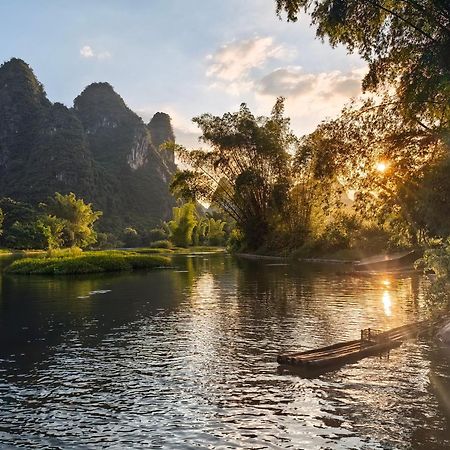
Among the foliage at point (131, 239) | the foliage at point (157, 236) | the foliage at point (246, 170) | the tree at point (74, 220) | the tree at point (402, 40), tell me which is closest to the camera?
the tree at point (402, 40)

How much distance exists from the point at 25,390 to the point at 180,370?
4.54m

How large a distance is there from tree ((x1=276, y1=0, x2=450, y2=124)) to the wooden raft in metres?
9.36

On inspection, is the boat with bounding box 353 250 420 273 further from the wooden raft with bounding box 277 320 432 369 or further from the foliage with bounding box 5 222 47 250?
the foliage with bounding box 5 222 47 250

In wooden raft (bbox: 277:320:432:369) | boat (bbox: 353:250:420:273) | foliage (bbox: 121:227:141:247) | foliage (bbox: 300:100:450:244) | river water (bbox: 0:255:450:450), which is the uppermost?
foliage (bbox: 300:100:450:244)

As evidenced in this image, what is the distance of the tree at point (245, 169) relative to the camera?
77.9 metres

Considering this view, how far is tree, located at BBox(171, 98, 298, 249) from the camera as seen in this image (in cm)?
7789

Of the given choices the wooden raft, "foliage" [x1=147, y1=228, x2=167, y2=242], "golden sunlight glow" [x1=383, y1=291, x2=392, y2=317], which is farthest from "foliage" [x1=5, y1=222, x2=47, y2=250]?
the wooden raft

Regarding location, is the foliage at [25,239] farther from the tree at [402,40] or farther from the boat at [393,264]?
the tree at [402,40]

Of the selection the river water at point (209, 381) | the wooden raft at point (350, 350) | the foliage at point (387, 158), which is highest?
the foliage at point (387, 158)

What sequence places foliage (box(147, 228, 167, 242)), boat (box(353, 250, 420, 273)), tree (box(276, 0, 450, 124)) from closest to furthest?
tree (box(276, 0, 450, 124)), boat (box(353, 250, 420, 273)), foliage (box(147, 228, 167, 242))

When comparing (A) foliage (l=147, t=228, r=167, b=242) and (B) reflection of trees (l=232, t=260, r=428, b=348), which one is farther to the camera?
→ (A) foliage (l=147, t=228, r=167, b=242)

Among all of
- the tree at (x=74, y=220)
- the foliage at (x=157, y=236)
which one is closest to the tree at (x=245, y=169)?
the tree at (x=74, y=220)

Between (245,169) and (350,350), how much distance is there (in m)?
67.4

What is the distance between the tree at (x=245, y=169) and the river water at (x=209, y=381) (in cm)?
5076
